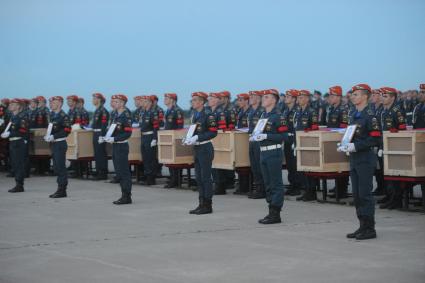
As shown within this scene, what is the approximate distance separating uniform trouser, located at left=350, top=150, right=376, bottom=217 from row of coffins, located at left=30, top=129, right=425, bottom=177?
7.28ft

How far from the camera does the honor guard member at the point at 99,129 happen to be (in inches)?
760

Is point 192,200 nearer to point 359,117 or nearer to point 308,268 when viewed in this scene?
point 359,117

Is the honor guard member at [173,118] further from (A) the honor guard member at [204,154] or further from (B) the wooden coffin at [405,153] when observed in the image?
(B) the wooden coffin at [405,153]

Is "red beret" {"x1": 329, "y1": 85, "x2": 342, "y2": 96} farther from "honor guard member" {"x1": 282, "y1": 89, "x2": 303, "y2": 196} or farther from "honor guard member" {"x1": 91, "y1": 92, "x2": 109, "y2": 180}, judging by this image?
"honor guard member" {"x1": 91, "y1": 92, "x2": 109, "y2": 180}

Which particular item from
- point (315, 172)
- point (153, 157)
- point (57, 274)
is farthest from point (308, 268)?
point (153, 157)

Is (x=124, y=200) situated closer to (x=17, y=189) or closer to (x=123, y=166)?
(x=123, y=166)

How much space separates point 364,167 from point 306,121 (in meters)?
4.85

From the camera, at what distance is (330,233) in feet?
34.0

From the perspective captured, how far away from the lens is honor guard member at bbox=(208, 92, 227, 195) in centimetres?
1394

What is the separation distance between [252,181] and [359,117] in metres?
5.80

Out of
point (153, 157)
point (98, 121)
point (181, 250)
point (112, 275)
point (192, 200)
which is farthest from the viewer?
point (98, 121)

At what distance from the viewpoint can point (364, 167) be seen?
985 centimetres

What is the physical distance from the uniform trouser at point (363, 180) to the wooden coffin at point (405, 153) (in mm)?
2146

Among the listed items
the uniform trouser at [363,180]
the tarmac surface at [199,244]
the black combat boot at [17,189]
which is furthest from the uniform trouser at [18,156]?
the uniform trouser at [363,180]
